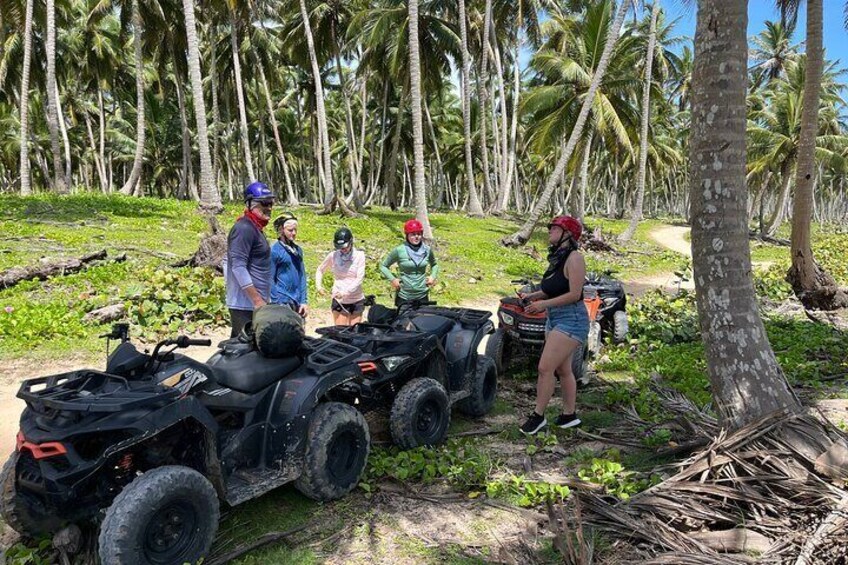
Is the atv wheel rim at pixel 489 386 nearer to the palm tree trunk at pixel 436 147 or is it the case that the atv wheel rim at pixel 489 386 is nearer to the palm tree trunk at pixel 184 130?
the palm tree trunk at pixel 184 130

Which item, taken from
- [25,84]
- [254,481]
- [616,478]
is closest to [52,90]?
[25,84]

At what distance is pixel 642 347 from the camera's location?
8289 millimetres

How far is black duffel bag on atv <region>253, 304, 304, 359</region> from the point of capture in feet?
11.6

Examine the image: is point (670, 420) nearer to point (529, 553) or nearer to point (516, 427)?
point (516, 427)

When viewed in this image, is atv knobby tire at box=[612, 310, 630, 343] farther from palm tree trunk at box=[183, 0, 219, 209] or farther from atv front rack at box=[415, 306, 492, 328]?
palm tree trunk at box=[183, 0, 219, 209]

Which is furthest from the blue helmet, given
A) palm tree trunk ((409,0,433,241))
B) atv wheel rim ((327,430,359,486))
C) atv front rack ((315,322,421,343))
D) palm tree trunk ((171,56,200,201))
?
palm tree trunk ((171,56,200,201))

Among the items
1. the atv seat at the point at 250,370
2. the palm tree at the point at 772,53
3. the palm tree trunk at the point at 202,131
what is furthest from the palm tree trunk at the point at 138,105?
the palm tree at the point at 772,53

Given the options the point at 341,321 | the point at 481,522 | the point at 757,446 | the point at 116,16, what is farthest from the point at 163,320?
the point at 116,16

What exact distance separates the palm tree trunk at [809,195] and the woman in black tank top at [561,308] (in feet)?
26.4

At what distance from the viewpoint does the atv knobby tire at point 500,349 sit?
6.59 m

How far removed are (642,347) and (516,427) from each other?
389cm

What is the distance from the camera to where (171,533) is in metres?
2.90

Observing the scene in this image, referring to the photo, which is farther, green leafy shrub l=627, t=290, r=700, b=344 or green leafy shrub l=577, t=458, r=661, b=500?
green leafy shrub l=627, t=290, r=700, b=344

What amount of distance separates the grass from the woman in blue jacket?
10.1 ft
